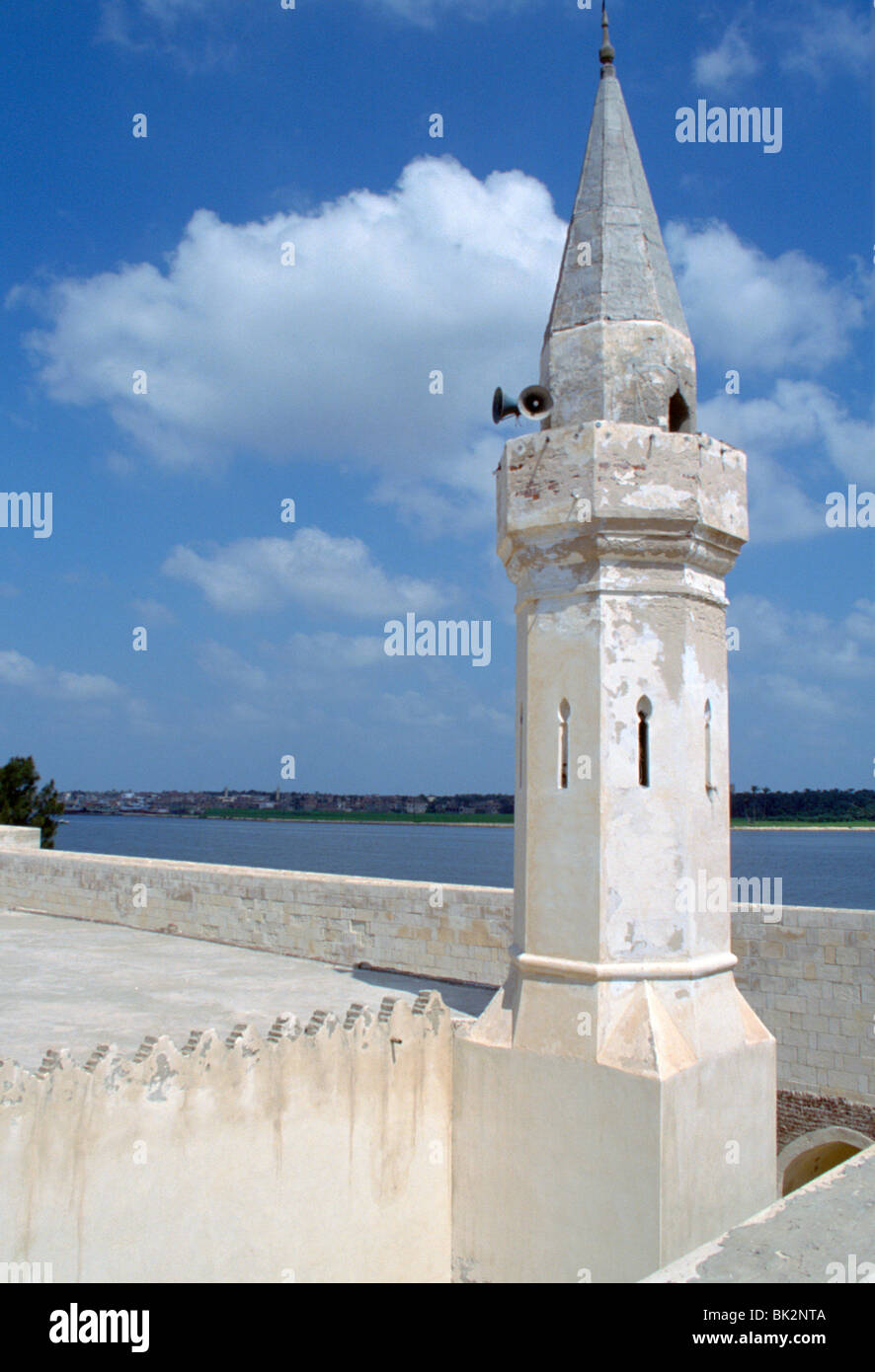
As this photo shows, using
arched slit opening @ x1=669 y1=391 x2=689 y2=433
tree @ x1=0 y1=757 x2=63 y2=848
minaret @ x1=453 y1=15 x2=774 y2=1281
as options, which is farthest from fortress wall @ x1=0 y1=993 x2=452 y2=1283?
tree @ x1=0 y1=757 x2=63 y2=848

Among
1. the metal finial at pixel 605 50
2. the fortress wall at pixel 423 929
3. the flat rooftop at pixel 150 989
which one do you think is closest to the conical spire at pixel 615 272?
the metal finial at pixel 605 50

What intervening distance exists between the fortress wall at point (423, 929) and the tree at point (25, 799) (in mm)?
15669

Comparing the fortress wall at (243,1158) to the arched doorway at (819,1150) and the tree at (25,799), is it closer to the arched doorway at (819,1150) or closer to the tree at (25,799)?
the arched doorway at (819,1150)

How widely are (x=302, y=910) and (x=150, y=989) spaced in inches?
88.1

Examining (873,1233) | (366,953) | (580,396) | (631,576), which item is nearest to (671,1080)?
(873,1233)

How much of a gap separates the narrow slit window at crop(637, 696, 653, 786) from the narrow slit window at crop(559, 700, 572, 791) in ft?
1.28

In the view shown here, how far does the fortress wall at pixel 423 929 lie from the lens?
7.80 meters

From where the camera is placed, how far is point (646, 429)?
225 inches

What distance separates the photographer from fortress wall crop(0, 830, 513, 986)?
9500 mm

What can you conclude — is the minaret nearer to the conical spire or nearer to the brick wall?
the conical spire

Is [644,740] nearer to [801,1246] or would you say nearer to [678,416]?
[678,416]

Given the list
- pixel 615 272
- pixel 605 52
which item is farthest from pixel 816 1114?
pixel 605 52
